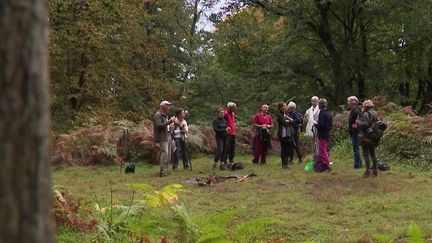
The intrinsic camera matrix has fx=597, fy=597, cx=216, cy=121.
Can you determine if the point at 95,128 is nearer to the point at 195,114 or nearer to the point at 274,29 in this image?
the point at 195,114

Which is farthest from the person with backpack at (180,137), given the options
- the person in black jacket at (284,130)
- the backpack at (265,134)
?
the person in black jacket at (284,130)

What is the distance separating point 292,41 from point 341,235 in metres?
18.7

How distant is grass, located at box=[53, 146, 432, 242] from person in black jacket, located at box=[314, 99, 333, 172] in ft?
1.15

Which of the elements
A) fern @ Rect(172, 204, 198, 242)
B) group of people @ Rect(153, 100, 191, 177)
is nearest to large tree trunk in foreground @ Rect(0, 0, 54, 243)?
fern @ Rect(172, 204, 198, 242)

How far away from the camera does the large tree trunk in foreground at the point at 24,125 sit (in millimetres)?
1655

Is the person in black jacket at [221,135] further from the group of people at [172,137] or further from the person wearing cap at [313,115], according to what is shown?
the person wearing cap at [313,115]

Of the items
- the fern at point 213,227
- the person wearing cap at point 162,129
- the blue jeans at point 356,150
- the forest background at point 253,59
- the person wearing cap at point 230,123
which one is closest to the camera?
the fern at point 213,227

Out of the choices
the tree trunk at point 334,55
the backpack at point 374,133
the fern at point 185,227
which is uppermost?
the tree trunk at point 334,55

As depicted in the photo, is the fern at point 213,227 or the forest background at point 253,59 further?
the forest background at point 253,59

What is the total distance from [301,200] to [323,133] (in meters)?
3.47

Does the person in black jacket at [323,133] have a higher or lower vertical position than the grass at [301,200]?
higher

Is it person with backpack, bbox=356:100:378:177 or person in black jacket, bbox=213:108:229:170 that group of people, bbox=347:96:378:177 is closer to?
person with backpack, bbox=356:100:378:177

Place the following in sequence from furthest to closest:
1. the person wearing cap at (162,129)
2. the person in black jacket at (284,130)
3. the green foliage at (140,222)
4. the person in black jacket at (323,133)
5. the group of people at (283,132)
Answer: the person in black jacket at (284,130) < the person wearing cap at (162,129) < the person in black jacket at (323,133) < the group of people at (283,132) < the green foliage at (140,222)

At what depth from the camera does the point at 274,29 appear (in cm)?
2838
